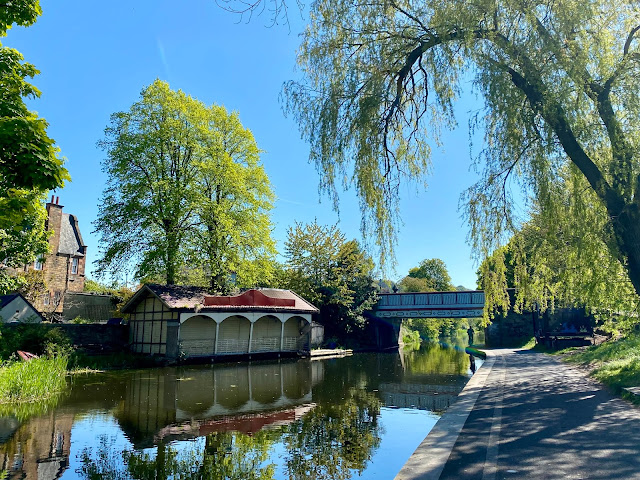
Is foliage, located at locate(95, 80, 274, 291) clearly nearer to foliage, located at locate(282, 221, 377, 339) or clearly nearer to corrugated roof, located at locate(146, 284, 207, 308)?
corrugated roof, located at locate(146, 284, 207, 308)

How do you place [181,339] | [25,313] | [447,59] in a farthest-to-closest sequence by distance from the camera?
[25,313], [181,339], [447,59]

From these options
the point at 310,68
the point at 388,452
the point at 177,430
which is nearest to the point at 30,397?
the point at 177,430

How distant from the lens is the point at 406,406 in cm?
1124

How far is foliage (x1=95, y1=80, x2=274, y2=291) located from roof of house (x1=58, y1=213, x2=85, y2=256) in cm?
1279

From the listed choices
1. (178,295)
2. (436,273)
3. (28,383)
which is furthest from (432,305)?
(436,273)

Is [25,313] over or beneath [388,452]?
over

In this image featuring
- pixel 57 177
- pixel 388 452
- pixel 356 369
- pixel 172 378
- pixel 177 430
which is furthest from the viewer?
pixel 356 369

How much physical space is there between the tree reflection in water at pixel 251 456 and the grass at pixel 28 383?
16.7 ft

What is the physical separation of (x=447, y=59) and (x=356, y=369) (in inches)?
578

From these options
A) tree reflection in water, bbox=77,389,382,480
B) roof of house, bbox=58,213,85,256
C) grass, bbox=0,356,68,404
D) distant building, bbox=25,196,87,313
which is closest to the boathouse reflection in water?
tree reflection in water, bbox=77,389,382,480

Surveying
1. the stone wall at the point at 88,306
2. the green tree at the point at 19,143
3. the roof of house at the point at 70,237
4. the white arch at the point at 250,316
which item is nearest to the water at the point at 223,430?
the green tree at the point at 19,143

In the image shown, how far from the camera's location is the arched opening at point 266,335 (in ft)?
88.2

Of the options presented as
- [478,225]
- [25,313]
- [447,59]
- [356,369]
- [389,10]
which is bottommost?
[356,369]

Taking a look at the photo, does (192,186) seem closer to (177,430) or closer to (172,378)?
(172,378)
